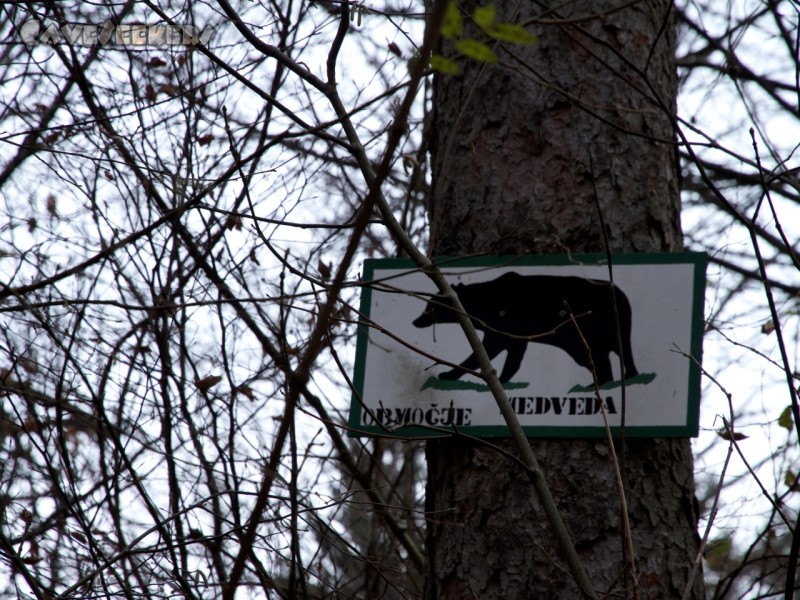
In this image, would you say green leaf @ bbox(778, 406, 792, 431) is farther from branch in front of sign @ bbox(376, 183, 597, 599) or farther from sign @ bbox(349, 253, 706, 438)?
branch in front of sign @ bbox(376, 183, 597, 599)

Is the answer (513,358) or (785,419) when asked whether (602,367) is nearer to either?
(513,358)

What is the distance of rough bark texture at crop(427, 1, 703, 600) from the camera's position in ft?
5.44

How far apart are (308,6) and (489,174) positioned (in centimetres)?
115

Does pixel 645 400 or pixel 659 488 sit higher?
pixel 645 400

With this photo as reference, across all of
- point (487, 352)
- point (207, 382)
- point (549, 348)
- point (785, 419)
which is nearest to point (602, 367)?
point (549, 348)

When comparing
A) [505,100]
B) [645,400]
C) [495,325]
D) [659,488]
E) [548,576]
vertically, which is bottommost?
[548,576]

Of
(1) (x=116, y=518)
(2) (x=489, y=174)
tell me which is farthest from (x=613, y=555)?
(1) (x=116, y=518)

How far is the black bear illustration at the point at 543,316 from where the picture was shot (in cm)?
177

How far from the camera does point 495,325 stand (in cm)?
186

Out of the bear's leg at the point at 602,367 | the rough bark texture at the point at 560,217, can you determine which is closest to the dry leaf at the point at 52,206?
the rough bark texture at the point at 560,217

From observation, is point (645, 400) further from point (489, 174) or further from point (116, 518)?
point (116, 518)

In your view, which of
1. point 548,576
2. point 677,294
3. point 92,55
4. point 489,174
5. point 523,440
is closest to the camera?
point 523,440

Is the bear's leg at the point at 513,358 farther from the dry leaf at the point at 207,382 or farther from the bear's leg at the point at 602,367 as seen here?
the dry leaf at the point at 207,382

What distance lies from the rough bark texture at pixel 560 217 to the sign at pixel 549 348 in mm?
62
